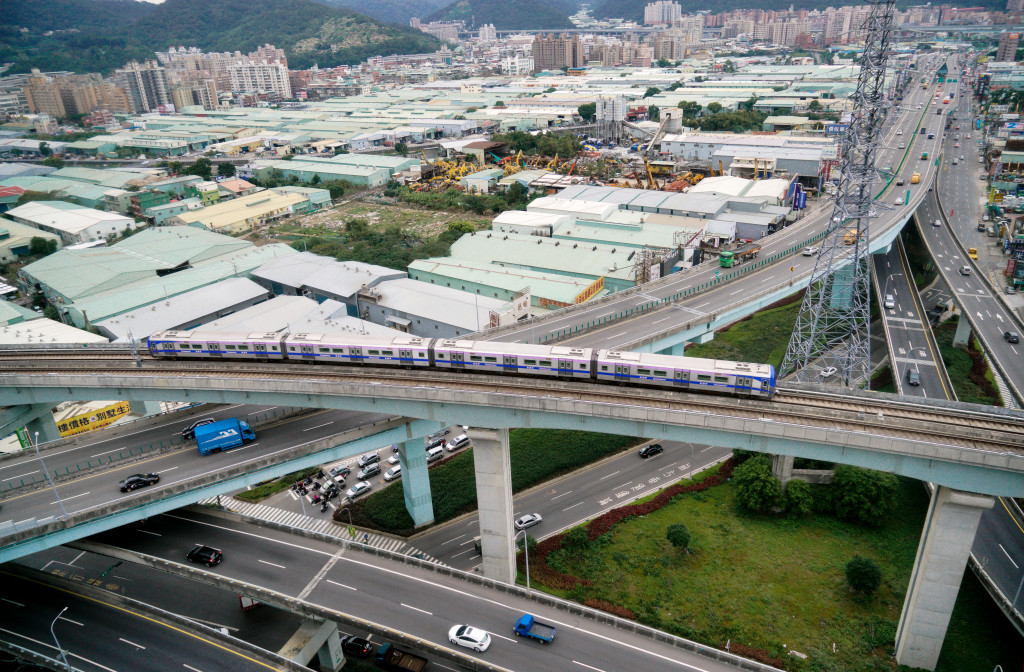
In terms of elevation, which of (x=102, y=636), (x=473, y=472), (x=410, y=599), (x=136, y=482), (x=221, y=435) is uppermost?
(x=221, y=435)

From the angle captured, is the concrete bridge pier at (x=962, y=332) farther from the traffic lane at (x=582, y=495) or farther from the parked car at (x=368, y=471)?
the parked car at (x=368, y=471)

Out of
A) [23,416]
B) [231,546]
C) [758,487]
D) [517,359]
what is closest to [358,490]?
[231,546]

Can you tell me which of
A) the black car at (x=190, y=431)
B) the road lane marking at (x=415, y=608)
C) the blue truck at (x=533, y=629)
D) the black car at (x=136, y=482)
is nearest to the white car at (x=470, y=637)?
the blue truck at (x=533, y=629)

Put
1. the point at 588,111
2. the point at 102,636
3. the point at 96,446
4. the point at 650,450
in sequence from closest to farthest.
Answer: the point at 102,636, the point at 96,446, the point at 650,450, the point at 588,111

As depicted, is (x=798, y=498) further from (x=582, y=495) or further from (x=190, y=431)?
(x=190, y=431)

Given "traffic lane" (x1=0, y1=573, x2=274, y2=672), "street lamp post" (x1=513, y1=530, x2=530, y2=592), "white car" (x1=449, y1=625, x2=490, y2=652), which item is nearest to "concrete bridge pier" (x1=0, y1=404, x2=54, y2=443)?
"traffic lane" (x1=0, y1=573, x2=274, y2=672)
